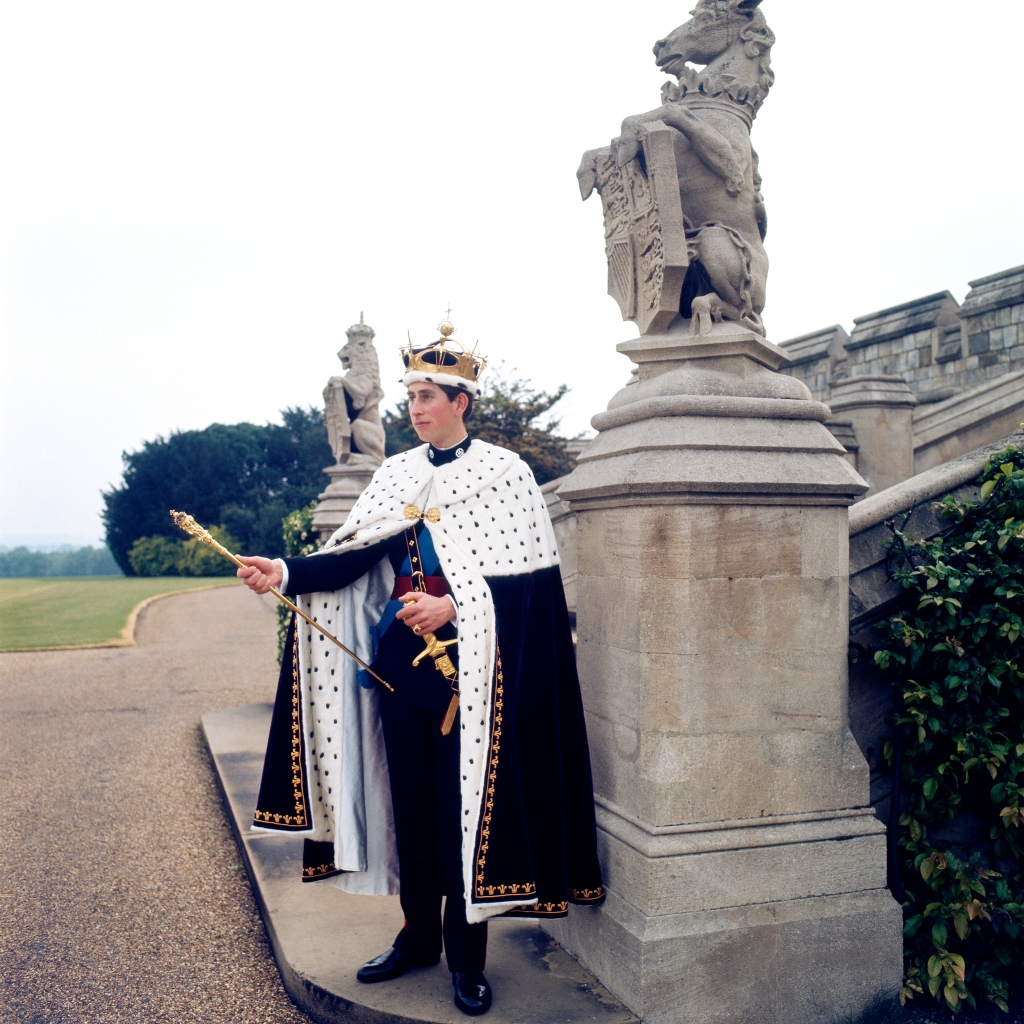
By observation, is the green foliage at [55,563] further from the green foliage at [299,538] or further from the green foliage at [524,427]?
the green foliage at [299,538]

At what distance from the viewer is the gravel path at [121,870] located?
3541 mm

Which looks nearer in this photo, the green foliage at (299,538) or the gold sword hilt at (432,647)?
the gold sword hilt at (432,647)

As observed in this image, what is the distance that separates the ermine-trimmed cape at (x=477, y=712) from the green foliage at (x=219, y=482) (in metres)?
36.7

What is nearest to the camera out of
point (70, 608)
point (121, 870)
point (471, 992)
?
point (471, 992)

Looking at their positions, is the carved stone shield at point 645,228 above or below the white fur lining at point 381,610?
above

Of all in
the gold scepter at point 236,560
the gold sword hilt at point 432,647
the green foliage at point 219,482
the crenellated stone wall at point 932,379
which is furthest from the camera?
the green foliage at point 219,482

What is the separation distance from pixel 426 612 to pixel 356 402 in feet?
29.8

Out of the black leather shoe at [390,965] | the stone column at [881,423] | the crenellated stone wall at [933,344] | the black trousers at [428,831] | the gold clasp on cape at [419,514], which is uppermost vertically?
the crenellated stone wall at [933,344]

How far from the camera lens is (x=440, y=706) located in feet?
10.5

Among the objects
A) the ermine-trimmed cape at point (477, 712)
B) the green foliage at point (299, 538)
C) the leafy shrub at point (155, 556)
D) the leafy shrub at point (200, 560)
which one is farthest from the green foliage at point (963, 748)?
the leafy shrub at point (155, 556)

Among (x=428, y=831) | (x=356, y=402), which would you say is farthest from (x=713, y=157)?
(x=356, y=402)

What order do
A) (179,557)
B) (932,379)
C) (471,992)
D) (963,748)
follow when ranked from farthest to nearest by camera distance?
(179,557) < (932,379) < (963,748) < (471,992)

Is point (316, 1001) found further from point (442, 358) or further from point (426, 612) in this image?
point (442, 358)

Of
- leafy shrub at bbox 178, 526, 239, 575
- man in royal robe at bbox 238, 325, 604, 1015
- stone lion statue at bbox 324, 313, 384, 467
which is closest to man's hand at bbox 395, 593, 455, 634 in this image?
man in royal robe at bbox 238, 325, 604, 1015
